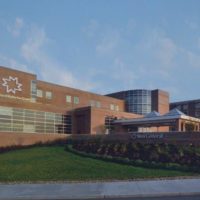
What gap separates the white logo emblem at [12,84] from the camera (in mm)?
49619

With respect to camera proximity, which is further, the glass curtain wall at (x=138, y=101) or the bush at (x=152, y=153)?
the glass curtain wall at (x=138, y=101)

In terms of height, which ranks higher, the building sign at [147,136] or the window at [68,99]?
the window at [68,99]

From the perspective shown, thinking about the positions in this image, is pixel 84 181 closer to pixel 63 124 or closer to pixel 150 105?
pixel 63 124

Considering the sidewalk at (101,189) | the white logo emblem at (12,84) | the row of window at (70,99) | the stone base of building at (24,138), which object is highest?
the white logo emblem at (12,84)

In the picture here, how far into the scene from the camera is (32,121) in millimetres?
49875

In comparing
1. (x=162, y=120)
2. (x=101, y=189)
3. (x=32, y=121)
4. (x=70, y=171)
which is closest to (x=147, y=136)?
(x=70, y=171)

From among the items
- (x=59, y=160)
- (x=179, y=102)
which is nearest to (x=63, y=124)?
(x=59, y=160)

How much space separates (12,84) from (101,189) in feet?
120

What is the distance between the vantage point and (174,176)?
19.3m

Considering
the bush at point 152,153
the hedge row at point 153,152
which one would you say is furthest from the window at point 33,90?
the bush at point 152,153

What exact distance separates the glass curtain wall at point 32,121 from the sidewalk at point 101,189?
28529 millimetres

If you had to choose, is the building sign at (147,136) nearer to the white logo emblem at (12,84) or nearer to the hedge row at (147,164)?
the hedge row at (147,164)

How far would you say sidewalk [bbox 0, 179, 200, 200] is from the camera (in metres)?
15.2

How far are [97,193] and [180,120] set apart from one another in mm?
40512
